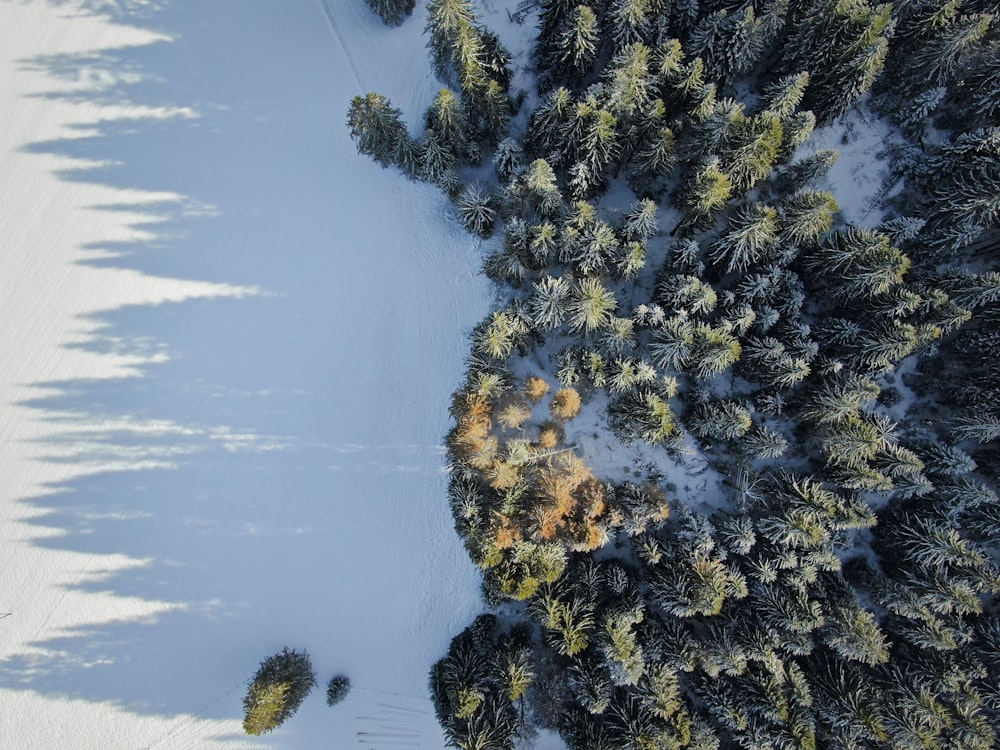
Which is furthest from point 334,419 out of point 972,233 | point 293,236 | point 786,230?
point 972,233

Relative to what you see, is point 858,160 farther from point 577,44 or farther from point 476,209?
point 476,209

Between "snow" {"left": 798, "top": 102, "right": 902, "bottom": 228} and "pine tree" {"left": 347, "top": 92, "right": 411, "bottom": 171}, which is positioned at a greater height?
"snow" {"left": 798, "top": 102, "right": 902, "bottom": 228}

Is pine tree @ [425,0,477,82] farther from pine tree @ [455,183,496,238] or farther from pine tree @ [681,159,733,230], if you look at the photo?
pine tree @ [681,159,733,230]

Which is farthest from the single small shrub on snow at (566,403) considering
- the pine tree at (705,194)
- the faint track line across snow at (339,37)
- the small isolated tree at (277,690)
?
the faint track line across snow at (339,37)

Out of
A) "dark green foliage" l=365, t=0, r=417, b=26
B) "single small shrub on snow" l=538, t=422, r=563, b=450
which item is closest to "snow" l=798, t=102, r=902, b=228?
"single small shrub on snow" l=538, t=422, r=563, b=450

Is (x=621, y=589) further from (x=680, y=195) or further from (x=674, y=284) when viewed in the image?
(x=680, y=195)

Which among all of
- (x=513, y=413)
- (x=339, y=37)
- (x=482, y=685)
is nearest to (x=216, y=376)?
(x=513, y=413)

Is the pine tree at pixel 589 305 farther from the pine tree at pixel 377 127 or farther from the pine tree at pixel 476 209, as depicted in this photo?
the pine tree at pixel 377 127
